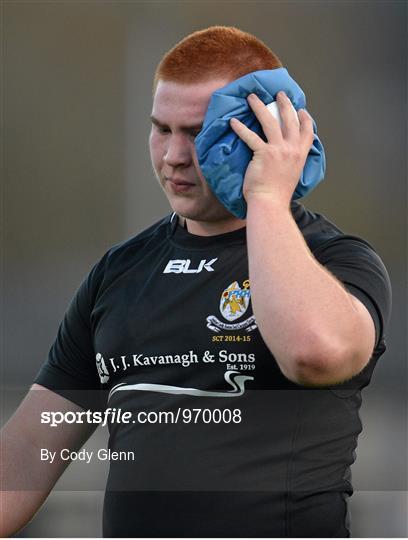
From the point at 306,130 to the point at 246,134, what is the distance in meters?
0.12

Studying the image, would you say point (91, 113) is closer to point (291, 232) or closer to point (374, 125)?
point (374, 125)

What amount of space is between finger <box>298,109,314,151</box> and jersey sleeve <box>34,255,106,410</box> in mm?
640

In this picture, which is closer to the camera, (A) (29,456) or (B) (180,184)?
(B) (180,184)

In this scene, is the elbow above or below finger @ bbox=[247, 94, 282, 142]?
below

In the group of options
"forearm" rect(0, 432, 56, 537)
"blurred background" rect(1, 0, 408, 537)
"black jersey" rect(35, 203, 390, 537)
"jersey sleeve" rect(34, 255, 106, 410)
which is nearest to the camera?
"black jersey" rect(35, 203, 390, 537)

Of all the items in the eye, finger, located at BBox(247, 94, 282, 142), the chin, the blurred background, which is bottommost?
the blurred background

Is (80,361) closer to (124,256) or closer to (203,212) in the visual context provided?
(124,256)

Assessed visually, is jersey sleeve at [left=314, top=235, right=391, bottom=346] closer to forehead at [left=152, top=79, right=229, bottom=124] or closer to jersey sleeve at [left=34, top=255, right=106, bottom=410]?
forehead at [left=152, top=79, right=229, bottom=124]

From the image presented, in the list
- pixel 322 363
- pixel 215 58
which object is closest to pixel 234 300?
pixel 322 363

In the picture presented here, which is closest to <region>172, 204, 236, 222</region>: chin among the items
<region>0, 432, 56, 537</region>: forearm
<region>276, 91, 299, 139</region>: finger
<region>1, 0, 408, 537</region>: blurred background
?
<region>276, 91, 299, 139</region>: finger

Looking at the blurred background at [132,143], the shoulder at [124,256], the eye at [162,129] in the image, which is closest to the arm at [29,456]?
the shoulder at [124,256]

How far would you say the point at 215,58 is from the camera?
1995 mm

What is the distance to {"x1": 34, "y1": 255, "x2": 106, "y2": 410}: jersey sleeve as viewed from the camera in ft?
7.23

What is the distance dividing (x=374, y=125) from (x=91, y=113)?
6.17 feet
